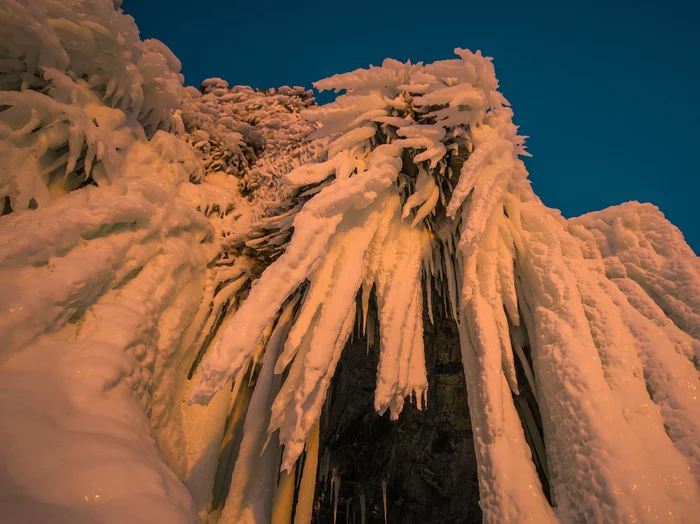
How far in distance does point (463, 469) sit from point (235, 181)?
3.42 m

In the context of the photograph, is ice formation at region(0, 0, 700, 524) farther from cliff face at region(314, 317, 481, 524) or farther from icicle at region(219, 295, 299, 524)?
cliff face at region(314, 317, 481, 524)

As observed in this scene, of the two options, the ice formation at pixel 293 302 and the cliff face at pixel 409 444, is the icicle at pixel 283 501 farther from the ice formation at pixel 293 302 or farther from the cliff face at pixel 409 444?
the cliff face at pixel 409 444

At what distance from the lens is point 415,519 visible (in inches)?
117

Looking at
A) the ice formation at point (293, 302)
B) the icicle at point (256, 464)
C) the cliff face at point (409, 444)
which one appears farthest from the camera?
the cliff face at point (409, 444)

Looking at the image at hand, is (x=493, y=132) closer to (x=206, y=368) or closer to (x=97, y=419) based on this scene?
(x=206, y=368)

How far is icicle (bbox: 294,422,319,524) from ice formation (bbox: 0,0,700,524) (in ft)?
0.04

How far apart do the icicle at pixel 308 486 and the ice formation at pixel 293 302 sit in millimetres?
13

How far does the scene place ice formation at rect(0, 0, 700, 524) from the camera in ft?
4.83

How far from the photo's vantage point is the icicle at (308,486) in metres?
2.08

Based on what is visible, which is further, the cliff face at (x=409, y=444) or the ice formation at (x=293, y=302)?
A: the cliff face at (x=409, y=444)

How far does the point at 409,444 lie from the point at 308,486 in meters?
1.04

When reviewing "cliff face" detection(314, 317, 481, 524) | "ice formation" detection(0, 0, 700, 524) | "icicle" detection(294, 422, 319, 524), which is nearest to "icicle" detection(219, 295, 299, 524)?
"ice formation" detection(0, 0, 700, 524)

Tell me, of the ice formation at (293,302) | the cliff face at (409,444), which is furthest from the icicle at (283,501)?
the cliff face at (409,444)

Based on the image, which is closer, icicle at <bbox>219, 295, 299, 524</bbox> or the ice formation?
the ice formation
